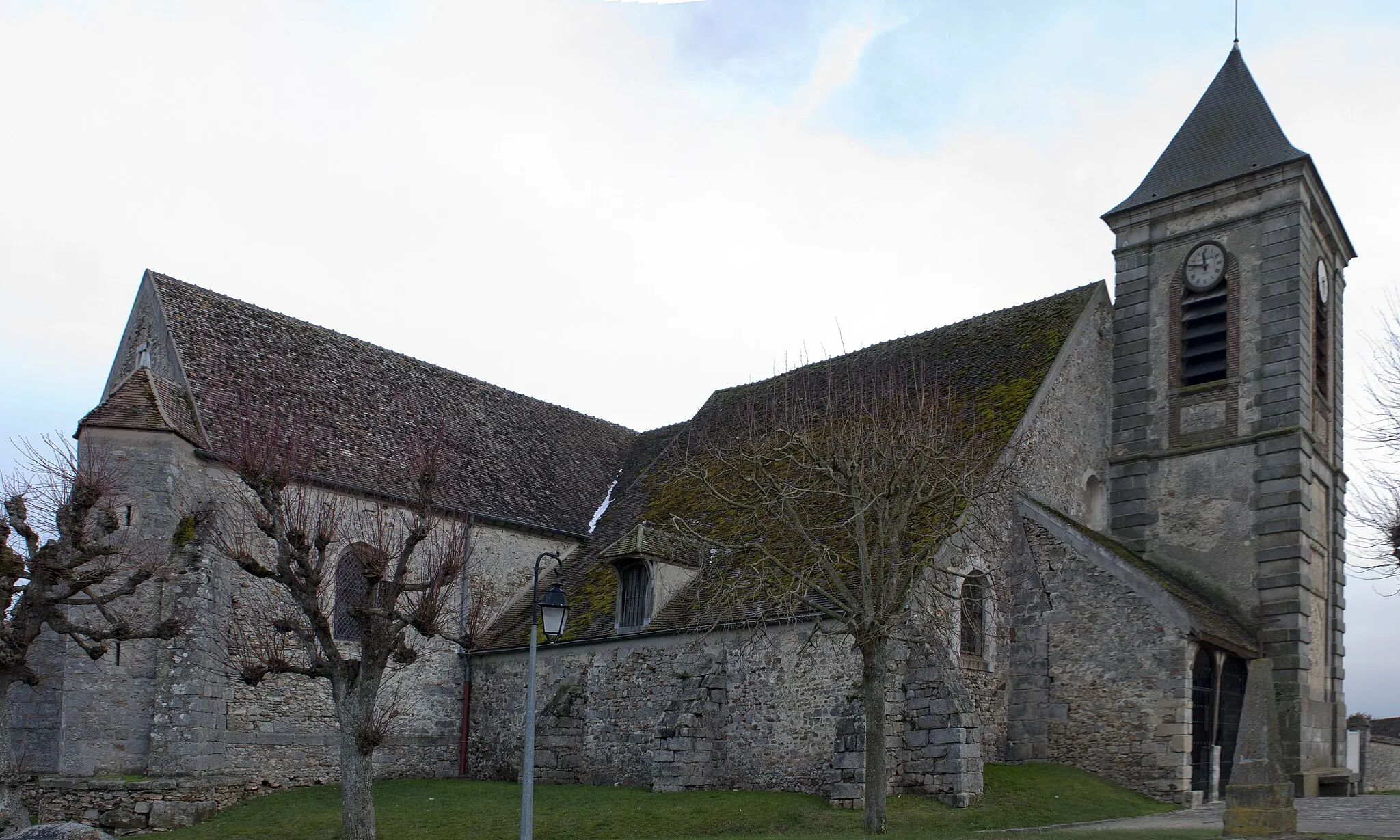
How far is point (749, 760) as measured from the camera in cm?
1917

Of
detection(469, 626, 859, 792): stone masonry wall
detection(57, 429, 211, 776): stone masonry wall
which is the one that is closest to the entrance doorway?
detection(469, 626, 859, 792): stone masonry wall

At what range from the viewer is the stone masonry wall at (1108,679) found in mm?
18344

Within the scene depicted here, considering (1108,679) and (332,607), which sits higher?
(332,607)

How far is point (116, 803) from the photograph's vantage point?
62.3 feet

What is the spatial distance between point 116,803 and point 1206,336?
21.4m

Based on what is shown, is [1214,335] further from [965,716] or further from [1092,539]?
[965,716]

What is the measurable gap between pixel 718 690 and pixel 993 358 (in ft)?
28.3

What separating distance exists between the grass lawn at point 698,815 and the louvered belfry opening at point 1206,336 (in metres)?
8.53

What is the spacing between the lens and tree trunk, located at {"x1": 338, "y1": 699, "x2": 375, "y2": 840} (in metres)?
16.0

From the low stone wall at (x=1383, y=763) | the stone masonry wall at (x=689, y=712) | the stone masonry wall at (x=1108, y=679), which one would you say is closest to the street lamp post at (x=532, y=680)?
the stone masonry wall at (x=689, y=712)

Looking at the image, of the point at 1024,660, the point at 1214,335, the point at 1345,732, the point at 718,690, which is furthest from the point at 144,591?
the point at 1345,732

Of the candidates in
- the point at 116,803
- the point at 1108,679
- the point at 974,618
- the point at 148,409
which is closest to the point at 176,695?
the point at 116,803

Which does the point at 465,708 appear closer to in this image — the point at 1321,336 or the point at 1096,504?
the point at 1096,504

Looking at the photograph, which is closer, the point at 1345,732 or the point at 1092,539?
the point at 1092,539
